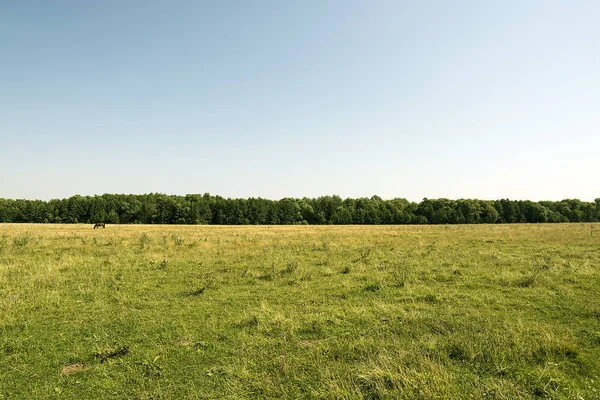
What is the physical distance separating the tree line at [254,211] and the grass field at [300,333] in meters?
87.8

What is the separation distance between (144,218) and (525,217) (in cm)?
12292

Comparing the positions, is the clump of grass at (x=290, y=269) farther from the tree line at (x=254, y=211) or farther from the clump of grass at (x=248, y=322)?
the tree line at (x=254, y=211)

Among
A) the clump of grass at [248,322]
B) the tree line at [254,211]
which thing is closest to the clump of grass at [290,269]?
the clump of grass at [248,322]

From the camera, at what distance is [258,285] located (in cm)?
Result: 1234

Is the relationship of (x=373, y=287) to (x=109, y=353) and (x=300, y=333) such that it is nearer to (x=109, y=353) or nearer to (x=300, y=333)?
(x=300, y=333)

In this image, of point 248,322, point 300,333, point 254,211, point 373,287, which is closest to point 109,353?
point 248,322

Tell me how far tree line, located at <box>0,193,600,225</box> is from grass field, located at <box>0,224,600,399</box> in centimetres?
8783

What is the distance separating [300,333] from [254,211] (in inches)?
3808

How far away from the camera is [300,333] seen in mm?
7441

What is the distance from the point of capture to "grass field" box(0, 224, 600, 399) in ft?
16.8

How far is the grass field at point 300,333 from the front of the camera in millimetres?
5113

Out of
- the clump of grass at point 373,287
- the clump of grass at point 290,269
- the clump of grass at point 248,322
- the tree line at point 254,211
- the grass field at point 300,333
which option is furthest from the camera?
the tree line at point 254,211

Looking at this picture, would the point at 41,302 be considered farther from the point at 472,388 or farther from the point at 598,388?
the point at 598,388

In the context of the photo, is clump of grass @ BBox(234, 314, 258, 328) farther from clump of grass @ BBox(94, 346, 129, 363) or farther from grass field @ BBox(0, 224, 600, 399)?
clump of grass @ BBox(94, 346, 129, 363)
